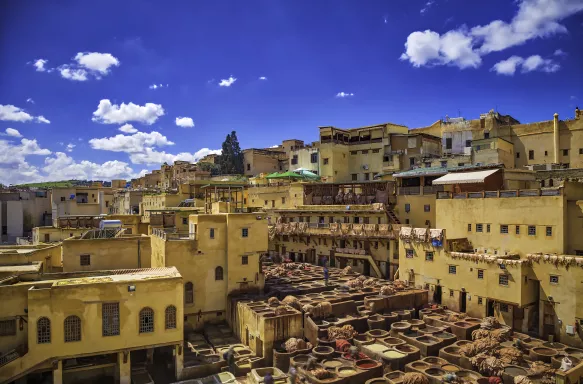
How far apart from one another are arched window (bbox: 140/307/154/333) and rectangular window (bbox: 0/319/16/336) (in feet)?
19.9

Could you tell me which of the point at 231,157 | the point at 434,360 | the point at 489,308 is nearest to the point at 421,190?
the point at 489,308

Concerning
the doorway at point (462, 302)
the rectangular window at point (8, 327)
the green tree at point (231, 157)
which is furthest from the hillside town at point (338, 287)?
the green tree at point (231, 157)

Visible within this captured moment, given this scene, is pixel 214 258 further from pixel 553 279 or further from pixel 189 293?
pixel 553 279

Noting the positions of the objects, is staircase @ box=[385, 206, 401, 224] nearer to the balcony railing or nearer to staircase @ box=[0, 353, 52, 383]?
the balcony railing

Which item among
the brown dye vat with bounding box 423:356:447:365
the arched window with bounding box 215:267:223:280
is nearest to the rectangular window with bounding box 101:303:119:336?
the arched window with bounding box 215:267:223:280

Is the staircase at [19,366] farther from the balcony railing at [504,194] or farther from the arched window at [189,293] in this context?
the balcony railing at [504,194]

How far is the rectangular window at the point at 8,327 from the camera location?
19.8m

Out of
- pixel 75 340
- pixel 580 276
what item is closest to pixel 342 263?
pixel 580 276

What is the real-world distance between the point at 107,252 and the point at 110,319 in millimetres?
8904

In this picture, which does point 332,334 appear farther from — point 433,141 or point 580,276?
point 433,141

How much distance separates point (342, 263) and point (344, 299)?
45.8 ft

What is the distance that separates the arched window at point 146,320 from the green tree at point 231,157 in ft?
183

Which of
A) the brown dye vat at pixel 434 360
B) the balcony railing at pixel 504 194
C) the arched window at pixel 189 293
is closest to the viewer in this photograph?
the brown dye vat at pixel 434 360

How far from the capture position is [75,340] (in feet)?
66.8
